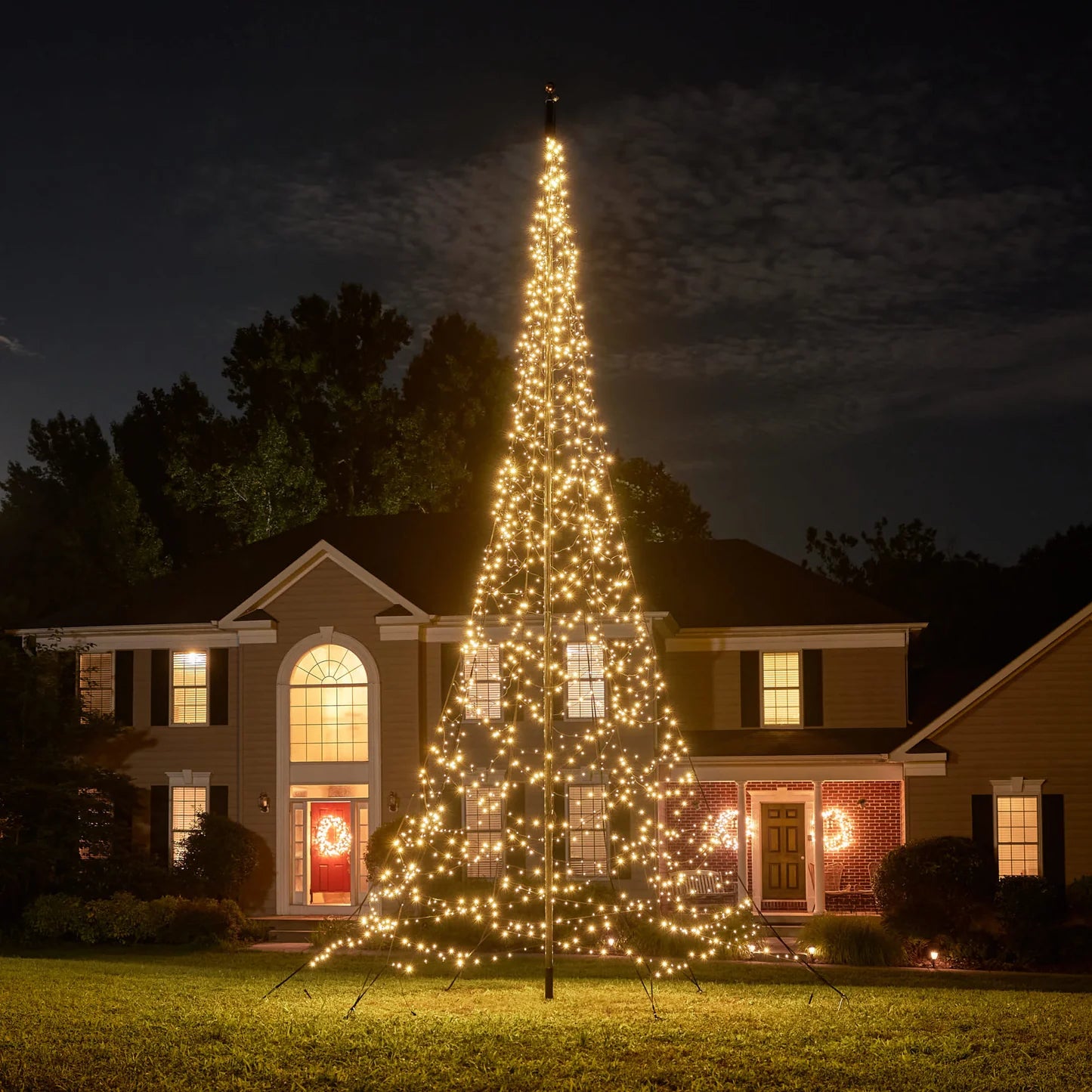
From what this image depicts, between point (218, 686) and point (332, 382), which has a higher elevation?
point (332, 382)

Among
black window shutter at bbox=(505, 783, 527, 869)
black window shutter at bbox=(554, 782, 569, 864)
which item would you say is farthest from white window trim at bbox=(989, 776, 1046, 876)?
black window shutter at bbox=(505, 783, 527, 869)

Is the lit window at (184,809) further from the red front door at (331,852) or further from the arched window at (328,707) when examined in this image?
the red front door at (331,852)

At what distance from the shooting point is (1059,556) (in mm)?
46062

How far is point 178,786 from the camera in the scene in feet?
95.2

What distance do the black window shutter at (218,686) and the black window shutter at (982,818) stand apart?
1404cm

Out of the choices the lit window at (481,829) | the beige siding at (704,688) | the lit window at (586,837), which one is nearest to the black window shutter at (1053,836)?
the beige siding at (704,688)

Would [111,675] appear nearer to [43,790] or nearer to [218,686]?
[218,686]

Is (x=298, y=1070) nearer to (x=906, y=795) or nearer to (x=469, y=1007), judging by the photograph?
(x=469, y=1007)

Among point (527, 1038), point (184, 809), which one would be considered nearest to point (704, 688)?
point (184, 809)

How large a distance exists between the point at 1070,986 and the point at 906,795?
728 cm

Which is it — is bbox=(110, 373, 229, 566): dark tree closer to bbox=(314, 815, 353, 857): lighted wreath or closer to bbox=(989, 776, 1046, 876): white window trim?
bbox=(314, 815, 353, 857): lighted wreath

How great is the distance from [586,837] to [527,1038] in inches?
615

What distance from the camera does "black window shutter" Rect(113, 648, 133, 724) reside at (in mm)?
29547

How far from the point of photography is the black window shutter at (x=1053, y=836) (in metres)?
25.3
